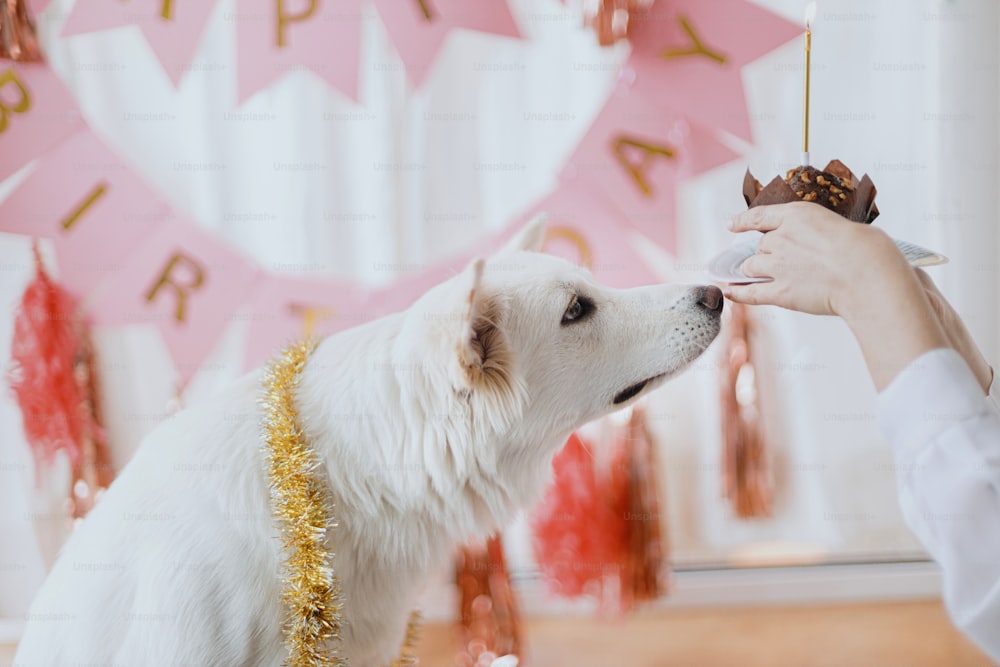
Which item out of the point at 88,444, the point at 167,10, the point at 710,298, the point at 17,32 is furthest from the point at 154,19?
the point at 710,298

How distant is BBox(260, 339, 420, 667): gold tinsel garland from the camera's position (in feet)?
2.98

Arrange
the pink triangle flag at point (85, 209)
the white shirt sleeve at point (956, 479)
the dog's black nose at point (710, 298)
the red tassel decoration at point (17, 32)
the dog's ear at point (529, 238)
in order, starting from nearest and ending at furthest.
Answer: the white shirt sleeve at point (956, 479) < the dog's black nose at point (710, 298) < the dog's ear at point (529, 238) < the red tassel decoration at point (17, 32) < the pink triangle flag at point (85, 209)

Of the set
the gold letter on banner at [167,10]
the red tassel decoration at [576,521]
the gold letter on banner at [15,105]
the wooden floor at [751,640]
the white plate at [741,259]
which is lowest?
the wooden floor at [751,640]

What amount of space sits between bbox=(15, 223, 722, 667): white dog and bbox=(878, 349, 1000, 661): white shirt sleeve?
13.8 inches

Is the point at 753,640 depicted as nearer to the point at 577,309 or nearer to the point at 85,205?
the point at 577,309

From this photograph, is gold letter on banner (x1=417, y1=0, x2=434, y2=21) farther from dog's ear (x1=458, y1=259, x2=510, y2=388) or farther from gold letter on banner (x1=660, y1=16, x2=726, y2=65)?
dog's ear (x1=458, y1=259, x2=510, y2=388)

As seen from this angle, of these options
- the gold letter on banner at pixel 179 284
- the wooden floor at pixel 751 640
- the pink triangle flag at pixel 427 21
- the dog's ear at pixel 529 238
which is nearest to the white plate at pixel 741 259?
the dog's ear at pixel 529 238

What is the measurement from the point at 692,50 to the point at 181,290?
55.3 inches

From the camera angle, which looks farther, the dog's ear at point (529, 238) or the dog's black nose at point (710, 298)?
the dog's ear at point (529, 238)

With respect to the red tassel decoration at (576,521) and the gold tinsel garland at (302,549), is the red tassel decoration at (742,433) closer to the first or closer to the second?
the red tassel decoration at (576,521)

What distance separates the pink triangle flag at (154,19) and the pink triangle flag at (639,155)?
38.4 inches

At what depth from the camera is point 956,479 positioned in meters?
0.68

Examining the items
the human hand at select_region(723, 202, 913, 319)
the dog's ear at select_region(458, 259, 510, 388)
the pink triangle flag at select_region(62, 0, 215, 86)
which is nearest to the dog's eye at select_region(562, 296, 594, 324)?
the dog's ear at select_region(458, 259, 510, 388)

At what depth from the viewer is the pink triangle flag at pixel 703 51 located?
1.64 meters
